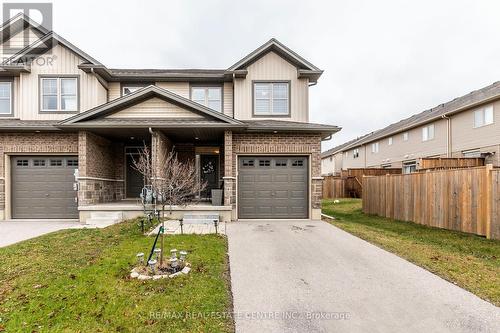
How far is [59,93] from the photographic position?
38.4 ft

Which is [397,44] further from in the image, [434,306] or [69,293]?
[69,293]

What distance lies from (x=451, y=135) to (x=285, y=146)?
14.5m

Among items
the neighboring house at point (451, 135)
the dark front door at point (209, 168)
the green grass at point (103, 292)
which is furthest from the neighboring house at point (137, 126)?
the neighboring house at point (451, 135)

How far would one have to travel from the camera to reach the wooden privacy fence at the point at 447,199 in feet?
24.8

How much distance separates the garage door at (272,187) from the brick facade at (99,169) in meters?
6.33

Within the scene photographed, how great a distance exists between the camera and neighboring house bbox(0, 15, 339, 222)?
10.3 m

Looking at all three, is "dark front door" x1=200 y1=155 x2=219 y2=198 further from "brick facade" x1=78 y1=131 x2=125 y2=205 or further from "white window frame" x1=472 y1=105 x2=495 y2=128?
"white window frame" x1=472 y1=105 x2=495 y2=128

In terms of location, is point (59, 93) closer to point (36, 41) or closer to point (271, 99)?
point (36, 41)

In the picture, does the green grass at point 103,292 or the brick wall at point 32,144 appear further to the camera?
the brick wall at point 32,144

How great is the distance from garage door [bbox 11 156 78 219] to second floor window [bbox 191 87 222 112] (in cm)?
646

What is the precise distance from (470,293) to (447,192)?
6.01 metres

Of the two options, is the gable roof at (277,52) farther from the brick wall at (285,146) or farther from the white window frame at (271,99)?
the brick wall at (285,146)

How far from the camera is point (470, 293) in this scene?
13.5ft

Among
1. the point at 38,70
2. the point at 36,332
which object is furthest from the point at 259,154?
the point at 38,70
